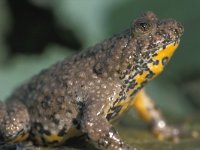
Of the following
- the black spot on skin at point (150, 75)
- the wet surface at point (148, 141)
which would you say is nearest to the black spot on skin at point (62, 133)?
the wet surface at point (148, 141)

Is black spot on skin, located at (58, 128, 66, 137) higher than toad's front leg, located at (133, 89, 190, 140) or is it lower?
lower

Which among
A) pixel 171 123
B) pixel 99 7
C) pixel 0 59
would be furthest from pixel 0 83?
pixel 171 123

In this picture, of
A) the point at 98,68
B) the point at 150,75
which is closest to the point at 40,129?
the point at 98,68

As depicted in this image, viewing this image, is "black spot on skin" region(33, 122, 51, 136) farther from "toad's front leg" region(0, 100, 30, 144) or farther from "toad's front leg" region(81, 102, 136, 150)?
"toad's front leg" region(81, 102, 136, 150)

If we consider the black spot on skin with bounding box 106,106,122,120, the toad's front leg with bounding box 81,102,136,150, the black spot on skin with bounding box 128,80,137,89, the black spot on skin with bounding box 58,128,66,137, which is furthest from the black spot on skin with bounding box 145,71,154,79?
the black spot on skin with bounding box 58,128,66,137

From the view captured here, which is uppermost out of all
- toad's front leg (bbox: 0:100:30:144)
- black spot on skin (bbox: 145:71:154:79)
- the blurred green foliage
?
the blurred green foliage

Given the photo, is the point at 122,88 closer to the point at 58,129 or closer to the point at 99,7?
the point at 58,129

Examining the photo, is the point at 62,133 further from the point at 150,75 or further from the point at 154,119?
the point at 154,119

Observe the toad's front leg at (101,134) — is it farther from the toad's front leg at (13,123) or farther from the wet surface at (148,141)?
the toad's front leg at (13,123)

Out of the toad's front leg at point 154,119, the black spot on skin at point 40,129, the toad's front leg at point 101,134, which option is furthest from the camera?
the toad's front leg at point 154,119
